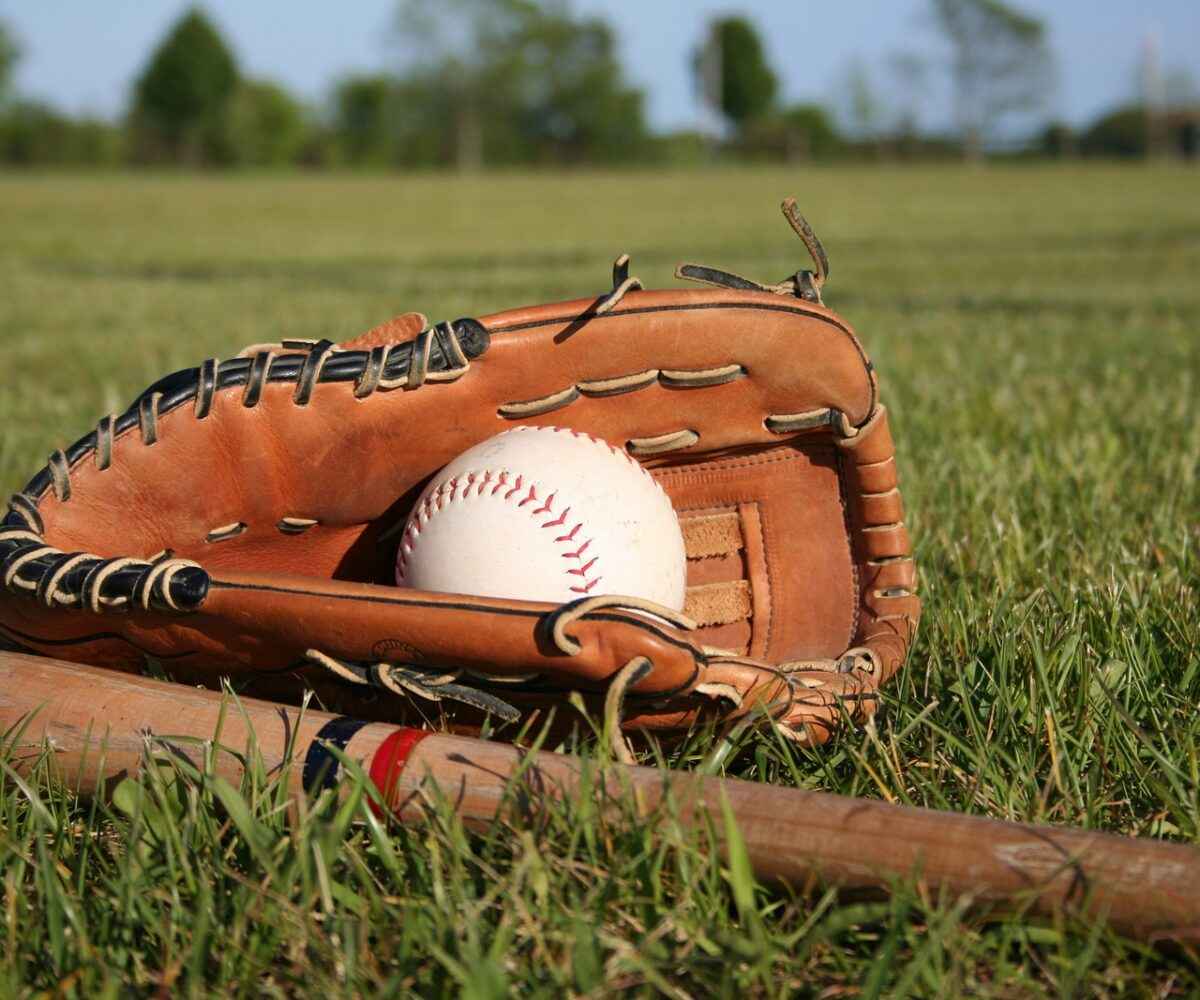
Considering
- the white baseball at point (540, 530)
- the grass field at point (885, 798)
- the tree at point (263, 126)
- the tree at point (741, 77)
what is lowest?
the grass field at point (885, 798)

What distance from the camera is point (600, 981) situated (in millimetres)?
1183

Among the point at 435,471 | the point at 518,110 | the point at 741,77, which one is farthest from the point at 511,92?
the point at 435,471

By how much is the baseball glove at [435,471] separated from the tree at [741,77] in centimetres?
7076

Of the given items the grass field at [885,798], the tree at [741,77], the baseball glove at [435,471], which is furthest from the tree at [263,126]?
the baseball glove at [435,471]

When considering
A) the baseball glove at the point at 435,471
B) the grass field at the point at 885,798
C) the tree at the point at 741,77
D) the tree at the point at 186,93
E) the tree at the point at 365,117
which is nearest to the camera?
the grass field at the point at 885,798

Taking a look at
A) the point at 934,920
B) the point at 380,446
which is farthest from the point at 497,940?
the point at 380,446

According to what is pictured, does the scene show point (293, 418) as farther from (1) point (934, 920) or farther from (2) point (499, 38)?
(2) point (499, 38)

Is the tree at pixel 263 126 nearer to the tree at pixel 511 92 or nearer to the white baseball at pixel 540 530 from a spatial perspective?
the tree at pixel 511 92

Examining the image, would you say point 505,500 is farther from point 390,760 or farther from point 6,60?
point 6,60

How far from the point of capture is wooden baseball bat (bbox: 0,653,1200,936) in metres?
1.23

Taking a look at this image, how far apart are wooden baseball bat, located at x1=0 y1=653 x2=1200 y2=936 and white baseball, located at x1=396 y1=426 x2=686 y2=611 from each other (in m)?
→ 0.34

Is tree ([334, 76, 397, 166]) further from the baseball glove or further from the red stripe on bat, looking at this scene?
the red stripe on bat

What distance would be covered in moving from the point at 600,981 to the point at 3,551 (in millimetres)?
1163

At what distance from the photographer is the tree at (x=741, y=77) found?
7056 centimetres
